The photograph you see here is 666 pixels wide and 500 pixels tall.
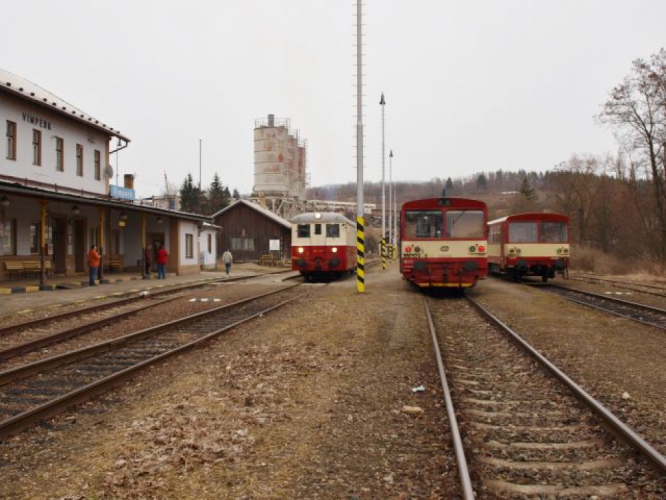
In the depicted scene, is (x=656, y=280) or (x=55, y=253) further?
(x=656, y=280)

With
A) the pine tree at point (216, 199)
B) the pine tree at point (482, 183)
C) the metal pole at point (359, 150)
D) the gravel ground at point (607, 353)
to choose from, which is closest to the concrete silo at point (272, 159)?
the pine tree at point (216, 199)

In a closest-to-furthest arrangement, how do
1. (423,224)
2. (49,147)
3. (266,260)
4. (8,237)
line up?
(423,224) → (8,237) → (49,147) → (266,260)

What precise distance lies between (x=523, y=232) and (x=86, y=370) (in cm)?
1974

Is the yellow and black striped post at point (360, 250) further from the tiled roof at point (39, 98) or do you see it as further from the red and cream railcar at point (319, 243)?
the tiled roof at point (39, 98)

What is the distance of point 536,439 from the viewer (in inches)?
Answer: 199

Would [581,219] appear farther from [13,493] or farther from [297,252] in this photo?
[13,493]

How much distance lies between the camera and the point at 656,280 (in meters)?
26.9

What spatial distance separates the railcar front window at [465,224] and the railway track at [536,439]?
367 inches

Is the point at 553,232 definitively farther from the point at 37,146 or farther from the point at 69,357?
the point at 37,146

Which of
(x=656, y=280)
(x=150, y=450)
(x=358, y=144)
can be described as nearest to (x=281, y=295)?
(x=358, y=144)

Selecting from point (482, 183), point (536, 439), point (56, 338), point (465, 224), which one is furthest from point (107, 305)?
point (482, 183)

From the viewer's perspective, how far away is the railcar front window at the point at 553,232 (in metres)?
23.5

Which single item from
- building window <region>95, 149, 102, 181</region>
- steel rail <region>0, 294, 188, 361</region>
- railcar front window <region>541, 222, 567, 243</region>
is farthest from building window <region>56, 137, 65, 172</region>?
railcar front window <region>541, 222, 567, 243</region>

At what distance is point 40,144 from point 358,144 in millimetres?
14159
